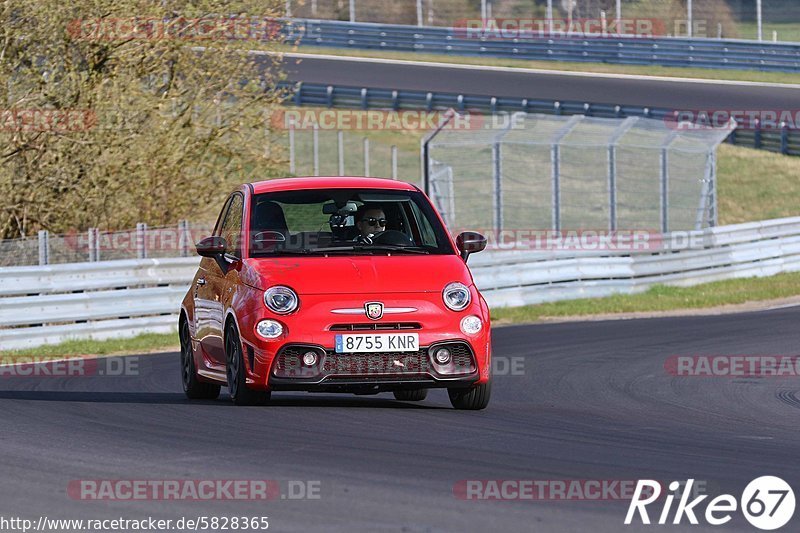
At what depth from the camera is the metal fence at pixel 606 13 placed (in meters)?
42.8

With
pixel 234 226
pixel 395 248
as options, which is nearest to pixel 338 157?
pixel 234 226

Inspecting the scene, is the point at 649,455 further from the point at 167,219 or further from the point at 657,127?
the point at 657,127

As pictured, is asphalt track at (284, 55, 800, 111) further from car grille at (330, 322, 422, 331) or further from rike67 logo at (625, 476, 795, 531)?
rike67 logo at (625, 476, 795, 531)

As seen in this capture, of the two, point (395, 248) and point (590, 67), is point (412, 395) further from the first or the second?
point (590, 67)

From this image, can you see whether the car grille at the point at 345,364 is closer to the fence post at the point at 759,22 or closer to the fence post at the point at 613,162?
the fence post at the point at 613,162

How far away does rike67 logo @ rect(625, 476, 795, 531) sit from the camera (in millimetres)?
6234

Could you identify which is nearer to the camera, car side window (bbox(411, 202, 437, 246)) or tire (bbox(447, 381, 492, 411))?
tire (bbox(447, 381, 492, 411))

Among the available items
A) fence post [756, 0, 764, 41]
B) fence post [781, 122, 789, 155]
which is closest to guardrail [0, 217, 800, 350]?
fence post [781, 122, 789, 155]

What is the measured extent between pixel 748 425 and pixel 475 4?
3940cm

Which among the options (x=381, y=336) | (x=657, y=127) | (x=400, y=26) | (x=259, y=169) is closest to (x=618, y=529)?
(x=381, y=336)

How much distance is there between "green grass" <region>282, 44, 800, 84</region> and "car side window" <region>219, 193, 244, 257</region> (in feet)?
103

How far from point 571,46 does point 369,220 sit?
36.0 m

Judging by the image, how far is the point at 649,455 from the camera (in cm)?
800

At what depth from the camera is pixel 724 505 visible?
6516mm
